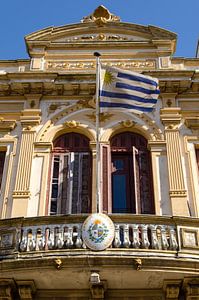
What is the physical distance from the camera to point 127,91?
1257 centimetres

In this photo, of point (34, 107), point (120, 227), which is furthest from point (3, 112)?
point (120, 227)

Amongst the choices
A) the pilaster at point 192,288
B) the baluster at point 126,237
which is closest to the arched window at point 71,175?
the baluster at point 126,237

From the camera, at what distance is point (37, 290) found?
1064cm

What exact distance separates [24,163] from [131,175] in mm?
2755

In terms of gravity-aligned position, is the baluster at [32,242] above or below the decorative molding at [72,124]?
below

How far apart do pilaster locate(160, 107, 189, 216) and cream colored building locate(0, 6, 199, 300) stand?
3cm

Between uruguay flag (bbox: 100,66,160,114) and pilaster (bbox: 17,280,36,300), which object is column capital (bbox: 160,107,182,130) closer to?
uruguay flag (bbox: 100,66,160,114)

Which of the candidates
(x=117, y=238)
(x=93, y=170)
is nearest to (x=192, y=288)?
(x=117, y=238)

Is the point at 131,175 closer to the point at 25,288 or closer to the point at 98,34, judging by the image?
the point at 25,288

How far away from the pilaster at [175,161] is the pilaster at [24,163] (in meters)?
3.51

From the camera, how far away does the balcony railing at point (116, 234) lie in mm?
10344

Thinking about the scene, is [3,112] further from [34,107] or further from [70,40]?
[70,40]

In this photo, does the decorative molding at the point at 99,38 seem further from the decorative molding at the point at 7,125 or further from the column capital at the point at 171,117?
the decorative molding at the point at 7,125

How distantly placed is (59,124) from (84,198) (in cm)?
244
